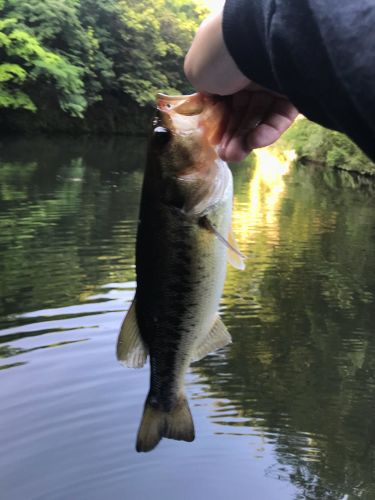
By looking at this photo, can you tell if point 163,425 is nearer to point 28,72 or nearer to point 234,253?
point 234,253

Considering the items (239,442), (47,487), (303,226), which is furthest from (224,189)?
(303,226)

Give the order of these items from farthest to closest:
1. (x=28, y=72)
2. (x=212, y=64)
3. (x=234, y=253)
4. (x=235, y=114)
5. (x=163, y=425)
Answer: (x=28, y=72)
(x=163, y=425)
(x=234, y=253)
(x=235, y=114)
(x=212, y=64)

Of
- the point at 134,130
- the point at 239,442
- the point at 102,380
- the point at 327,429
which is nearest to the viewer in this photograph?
the point at 239,442

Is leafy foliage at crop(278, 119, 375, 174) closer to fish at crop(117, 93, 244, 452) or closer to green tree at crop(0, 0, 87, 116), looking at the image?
green tree at crop(0, 0, 87, 116)

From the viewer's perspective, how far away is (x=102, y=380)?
5.51m

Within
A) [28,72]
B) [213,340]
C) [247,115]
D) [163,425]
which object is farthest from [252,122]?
[28,72]

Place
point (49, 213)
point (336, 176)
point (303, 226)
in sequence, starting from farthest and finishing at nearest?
point (336, 176)
point (303, 226)
point (49, 213)

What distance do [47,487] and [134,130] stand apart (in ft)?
108

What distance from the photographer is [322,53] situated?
82 centimetres

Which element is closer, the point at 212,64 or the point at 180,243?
the point at 212,64

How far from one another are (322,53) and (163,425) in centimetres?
146

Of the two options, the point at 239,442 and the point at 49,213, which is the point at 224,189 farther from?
the point at 49,213

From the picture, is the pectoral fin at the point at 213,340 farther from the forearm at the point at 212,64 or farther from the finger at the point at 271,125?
the forearm at the point at 212,64

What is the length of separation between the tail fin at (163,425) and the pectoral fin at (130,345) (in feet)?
0.75
